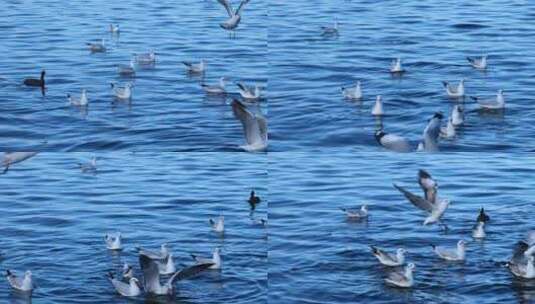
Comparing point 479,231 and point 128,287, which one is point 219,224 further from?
point 479,231

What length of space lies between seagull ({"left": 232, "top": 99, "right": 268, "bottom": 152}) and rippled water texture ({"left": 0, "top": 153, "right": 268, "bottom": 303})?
86 millimetres

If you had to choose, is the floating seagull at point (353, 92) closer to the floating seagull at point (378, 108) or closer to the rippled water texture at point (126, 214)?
the floating seagull at point (378, 108)

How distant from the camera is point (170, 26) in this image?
1276 cm

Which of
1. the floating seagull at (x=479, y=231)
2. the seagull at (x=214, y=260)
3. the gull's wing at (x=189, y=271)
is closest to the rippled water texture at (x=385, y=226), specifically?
the floating seagull at (x=479, y=231)

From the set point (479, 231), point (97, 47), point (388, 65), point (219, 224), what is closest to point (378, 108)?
point (388, 65)

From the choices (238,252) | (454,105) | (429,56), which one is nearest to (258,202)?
(238,252)

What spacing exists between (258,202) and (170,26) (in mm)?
3398

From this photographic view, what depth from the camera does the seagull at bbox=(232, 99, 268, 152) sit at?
9348 millimetres

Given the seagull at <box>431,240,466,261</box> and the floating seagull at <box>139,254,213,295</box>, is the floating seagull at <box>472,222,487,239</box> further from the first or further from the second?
the floating seagull at <box>139,254,213,295</box>

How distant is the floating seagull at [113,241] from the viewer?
9234mm

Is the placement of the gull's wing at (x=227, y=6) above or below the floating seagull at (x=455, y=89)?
above

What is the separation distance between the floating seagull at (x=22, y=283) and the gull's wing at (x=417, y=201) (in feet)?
7.77

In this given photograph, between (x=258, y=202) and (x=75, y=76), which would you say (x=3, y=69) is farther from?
(x=258, y=202)

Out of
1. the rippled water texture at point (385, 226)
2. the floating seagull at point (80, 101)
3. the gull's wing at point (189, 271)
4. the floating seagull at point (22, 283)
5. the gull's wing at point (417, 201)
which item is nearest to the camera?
the gull's wing at point (189, 271)
